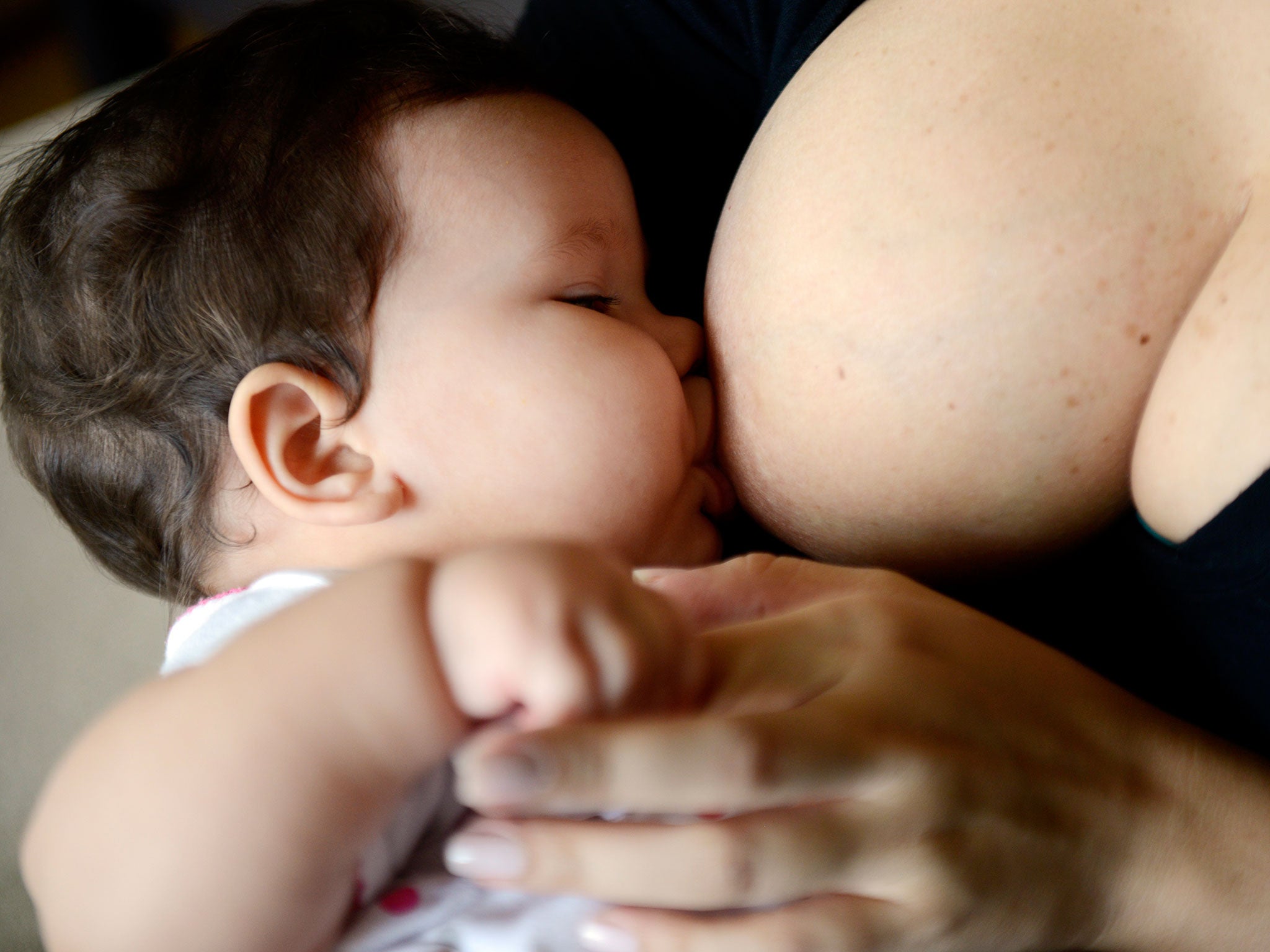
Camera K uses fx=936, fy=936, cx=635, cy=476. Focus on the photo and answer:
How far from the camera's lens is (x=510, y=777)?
0.41 metres

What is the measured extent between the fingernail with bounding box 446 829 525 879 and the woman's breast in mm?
421

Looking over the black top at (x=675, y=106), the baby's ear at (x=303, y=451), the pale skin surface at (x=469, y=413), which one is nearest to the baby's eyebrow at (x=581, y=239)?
the pale skin surface at (x=469, y=413)

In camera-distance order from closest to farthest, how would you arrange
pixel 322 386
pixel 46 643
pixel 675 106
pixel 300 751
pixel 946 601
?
pixel 300 751, pixel 946 601, pixel 322 386, pixel 675 106, pixel 46 643

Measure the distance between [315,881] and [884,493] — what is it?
49 centimetres

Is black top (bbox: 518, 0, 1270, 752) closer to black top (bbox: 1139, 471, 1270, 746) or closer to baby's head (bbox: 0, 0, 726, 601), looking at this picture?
black top (bbox: 1139, 471, 1270, 746)

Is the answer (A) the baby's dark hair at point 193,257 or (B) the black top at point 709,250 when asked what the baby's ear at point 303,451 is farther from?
(B) the black top at point 709,250

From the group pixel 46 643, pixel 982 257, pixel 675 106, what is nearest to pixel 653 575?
pixel 982 257

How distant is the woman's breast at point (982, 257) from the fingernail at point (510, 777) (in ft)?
1.38

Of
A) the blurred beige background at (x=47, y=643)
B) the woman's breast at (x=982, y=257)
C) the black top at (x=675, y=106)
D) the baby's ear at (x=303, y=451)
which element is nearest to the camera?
the woman's breast at (x=982, y=257)

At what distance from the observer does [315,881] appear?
529mm

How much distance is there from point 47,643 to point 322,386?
813 mm

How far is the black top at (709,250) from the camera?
611 millimetres

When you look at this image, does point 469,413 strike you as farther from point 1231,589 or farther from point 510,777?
point 1231,589

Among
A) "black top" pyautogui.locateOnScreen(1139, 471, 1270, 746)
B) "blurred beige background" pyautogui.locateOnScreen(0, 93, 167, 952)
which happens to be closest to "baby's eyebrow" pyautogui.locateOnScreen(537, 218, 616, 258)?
"black top" pyautogui.locateOnScreen(1139, 471, 1270, 746)
